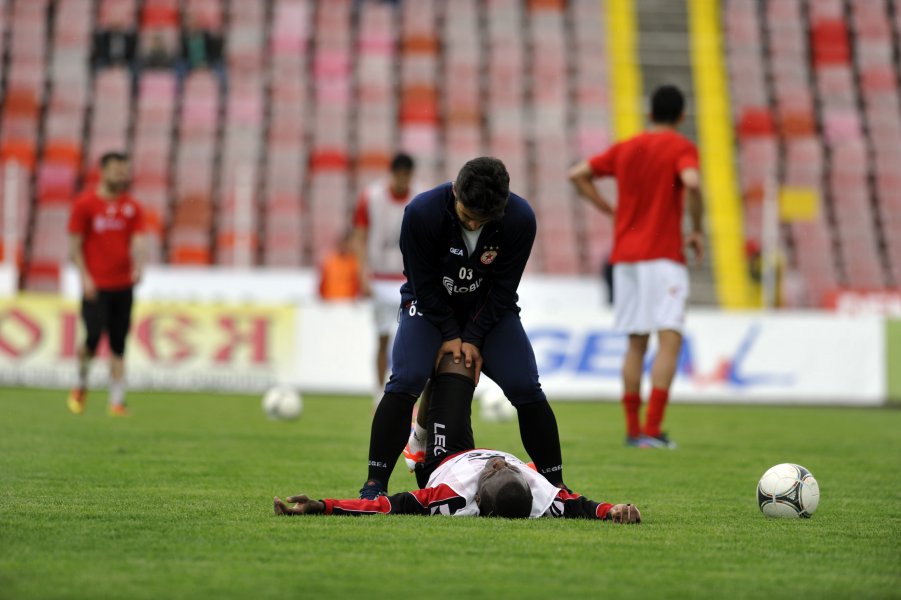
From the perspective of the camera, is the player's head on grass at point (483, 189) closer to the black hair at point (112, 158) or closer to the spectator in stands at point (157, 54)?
the black hair at point (112, 158)

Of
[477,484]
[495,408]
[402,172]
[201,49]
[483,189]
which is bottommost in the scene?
[477,484]

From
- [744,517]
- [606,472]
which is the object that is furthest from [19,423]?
[744,517]

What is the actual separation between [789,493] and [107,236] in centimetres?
808

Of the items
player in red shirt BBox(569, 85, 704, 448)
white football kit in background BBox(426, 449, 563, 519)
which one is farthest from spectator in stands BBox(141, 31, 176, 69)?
white football kit in background BBox(426, 449, 563, 519)

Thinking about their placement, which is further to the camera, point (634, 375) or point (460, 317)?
point (634, 375)

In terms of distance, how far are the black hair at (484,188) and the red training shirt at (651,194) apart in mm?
4324

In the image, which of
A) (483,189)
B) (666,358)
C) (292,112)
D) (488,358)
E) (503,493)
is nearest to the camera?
(483,189)

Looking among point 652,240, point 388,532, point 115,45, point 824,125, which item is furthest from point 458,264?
point 115,45

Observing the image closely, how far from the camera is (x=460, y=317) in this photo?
6211mm

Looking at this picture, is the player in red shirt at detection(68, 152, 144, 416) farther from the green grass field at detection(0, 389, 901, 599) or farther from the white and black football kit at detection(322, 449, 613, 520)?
the white and black football kit at detection(322, 449, 613, 520)

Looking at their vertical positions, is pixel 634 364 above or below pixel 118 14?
below

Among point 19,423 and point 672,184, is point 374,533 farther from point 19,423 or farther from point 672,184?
point 19,423

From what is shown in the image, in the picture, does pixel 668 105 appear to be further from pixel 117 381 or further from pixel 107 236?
pixel 117 381

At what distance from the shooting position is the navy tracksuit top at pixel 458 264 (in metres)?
5.79
